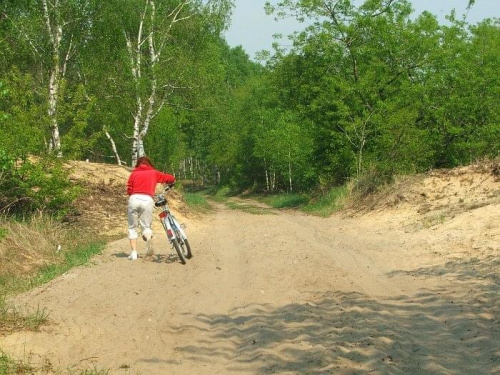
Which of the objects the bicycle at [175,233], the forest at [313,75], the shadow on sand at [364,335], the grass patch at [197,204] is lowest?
the shadow on sand at [364,335]

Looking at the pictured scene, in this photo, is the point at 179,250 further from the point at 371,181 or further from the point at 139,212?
the point at 371,181

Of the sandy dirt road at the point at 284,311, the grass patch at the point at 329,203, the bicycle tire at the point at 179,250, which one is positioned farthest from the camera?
the grass patch at the point at 329,203

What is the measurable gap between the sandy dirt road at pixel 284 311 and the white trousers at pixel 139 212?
2.03 ft

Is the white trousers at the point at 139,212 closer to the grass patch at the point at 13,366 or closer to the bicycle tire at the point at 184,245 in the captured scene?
the bicycle tire at the point at 184,245

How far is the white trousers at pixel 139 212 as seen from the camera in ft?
36.2

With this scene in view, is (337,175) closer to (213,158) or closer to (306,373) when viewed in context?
(306,373)

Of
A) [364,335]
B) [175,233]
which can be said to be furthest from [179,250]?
[364,335]

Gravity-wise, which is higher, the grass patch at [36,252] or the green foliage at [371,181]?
the green foliage at [371,181]

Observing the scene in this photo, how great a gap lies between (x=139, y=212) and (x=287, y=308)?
449 cm

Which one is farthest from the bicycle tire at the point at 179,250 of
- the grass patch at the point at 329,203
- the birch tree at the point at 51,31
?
the grass patch at the point at 329,203

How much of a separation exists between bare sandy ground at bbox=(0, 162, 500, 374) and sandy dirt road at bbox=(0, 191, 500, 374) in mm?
21

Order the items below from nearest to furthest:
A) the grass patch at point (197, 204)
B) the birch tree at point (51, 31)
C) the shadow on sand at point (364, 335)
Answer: the shadow on sand at point (364, 335)
the birch tree at point (51, 31)
the grass patch at point (197, 204)

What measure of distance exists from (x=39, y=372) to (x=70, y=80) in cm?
3000

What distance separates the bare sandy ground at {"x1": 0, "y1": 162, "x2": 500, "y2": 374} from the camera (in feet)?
19.0
